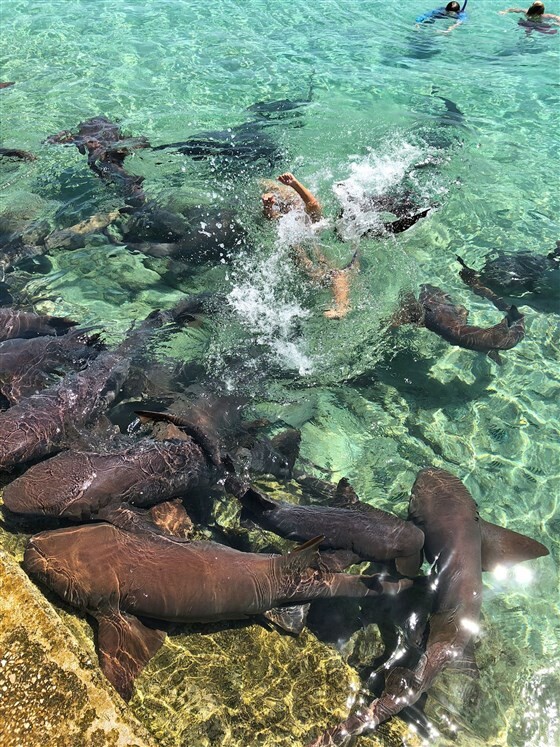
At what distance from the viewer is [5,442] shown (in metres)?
4.70

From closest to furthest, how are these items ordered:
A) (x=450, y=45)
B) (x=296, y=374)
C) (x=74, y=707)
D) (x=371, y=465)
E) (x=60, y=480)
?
(x=74, y=707) < (x=60, y=480) < (x=371, y=465) < (x=296, y=374) < (x=450, y=45)

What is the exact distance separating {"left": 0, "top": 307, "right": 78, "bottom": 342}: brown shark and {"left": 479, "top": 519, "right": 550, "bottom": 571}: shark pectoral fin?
4.92m

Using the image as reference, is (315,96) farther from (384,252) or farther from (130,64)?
(384,252)

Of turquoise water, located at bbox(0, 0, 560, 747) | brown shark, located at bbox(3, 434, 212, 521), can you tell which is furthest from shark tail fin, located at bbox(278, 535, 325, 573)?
turquoise water, located at bbox(0, 0, 560, 747)

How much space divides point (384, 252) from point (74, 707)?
6.74m

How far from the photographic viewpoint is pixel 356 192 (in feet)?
30.2

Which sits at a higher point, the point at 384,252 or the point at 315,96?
the point at 315,96

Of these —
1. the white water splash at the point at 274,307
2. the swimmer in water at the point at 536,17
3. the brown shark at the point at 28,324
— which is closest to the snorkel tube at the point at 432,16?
the swimmer in water at the point at 536,17

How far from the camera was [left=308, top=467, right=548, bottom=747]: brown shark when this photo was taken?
3795mm

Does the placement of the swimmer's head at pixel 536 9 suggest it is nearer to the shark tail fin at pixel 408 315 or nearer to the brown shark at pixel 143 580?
the shark tail fin at pixel 408 315

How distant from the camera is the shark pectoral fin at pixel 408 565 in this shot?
4488mm

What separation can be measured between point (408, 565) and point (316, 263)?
14.5 feet

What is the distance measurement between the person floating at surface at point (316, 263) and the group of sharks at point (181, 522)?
1.64 m

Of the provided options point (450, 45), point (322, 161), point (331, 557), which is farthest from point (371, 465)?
point (450, 45)
